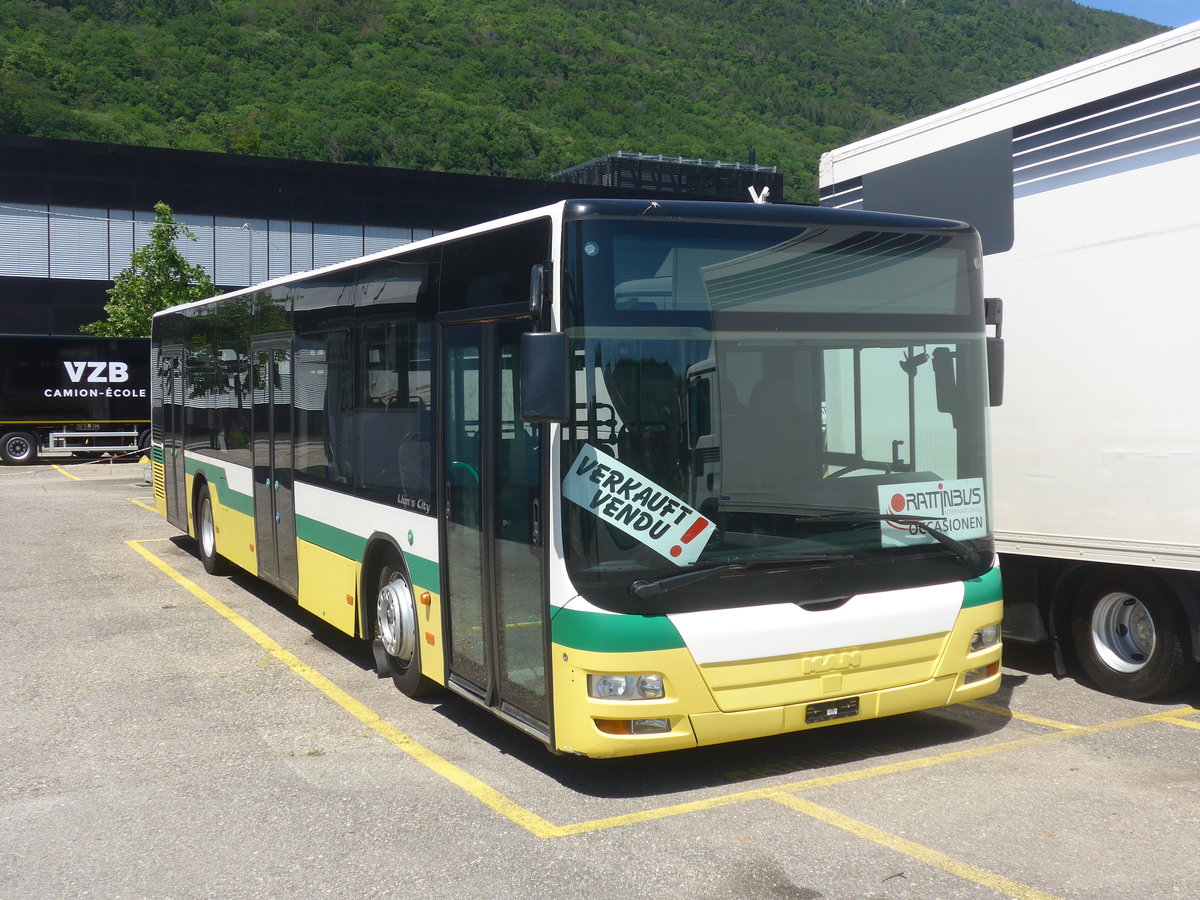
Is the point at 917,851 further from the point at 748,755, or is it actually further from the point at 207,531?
the point at 207,531

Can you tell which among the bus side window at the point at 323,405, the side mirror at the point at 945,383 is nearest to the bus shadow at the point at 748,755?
the side mirror at the point at 945,383

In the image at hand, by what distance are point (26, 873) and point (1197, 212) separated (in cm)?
643

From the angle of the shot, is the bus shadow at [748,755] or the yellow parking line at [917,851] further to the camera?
the bus shadow at [748,755]

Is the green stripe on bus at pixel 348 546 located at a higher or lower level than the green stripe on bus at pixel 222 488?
lower

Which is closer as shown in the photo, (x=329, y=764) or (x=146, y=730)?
(x=329, y=764)

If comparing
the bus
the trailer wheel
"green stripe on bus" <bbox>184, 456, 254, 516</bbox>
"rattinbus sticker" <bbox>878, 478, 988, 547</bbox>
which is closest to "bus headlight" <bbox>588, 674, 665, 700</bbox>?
the bus

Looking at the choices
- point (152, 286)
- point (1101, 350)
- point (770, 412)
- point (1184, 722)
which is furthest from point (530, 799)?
point (152, 286)

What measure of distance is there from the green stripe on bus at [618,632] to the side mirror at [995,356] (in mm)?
2271

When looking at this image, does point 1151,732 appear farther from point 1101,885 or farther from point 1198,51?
point 1198,51

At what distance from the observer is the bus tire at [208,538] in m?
12.2

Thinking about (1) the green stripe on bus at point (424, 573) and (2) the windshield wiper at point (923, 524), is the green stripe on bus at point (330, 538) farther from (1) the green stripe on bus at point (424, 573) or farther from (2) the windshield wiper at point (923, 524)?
(2) the windshield wiper at point (923, 524)

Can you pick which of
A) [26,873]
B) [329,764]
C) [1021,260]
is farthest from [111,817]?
[1021,260]

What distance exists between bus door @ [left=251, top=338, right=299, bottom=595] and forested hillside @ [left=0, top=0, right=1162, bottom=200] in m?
73.2

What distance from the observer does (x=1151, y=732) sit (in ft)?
21.4
